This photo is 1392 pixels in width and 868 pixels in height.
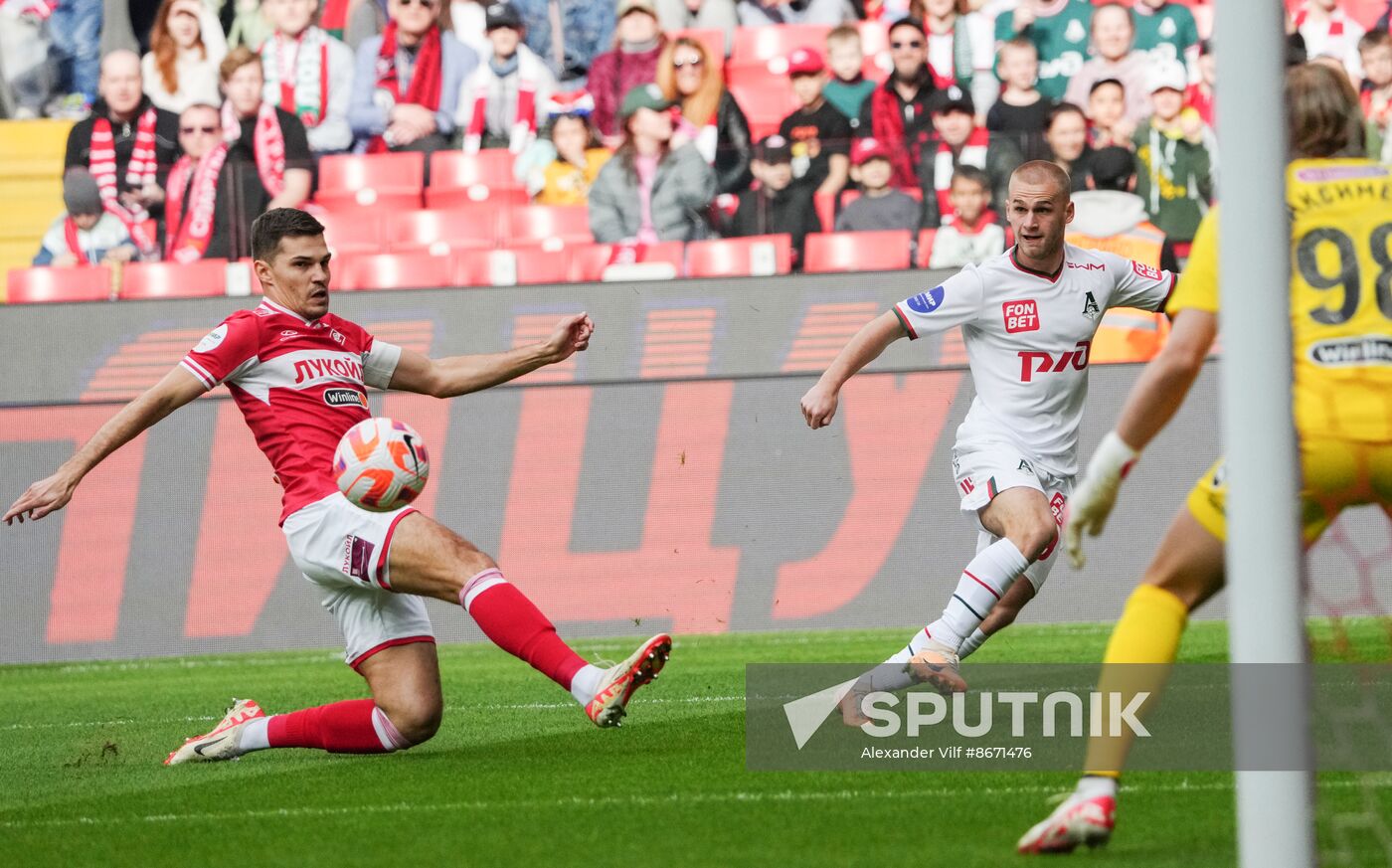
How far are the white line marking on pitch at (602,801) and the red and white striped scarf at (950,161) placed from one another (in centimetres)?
858

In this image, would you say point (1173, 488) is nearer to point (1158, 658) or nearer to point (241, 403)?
point (241, 403)

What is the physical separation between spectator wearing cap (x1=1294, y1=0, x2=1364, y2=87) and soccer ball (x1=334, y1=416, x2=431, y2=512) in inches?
422

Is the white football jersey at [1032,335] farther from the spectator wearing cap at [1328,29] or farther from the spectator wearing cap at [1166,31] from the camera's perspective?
the spectator wearing cap at [1328,29]

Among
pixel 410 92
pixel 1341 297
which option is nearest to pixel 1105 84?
pixel 410 92

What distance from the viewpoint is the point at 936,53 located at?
1430cm

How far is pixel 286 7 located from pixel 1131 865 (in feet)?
43.4

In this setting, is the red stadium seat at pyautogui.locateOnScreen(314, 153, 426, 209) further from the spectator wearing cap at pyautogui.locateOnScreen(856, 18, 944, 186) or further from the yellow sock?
the yellow sock

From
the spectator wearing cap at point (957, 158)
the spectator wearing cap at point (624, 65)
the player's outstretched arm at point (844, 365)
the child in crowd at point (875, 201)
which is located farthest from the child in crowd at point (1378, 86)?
the player's outstretched arm at point (844, 365)

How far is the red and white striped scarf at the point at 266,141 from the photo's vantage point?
13641 millimetres

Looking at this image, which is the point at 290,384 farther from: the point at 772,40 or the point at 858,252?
the point at 772,40

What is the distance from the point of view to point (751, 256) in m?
13.1

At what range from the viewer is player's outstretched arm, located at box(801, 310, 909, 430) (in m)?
5.92

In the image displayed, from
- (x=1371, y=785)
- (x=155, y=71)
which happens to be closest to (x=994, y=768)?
(x=1371, y=785)

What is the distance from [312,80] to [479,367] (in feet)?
29.9
